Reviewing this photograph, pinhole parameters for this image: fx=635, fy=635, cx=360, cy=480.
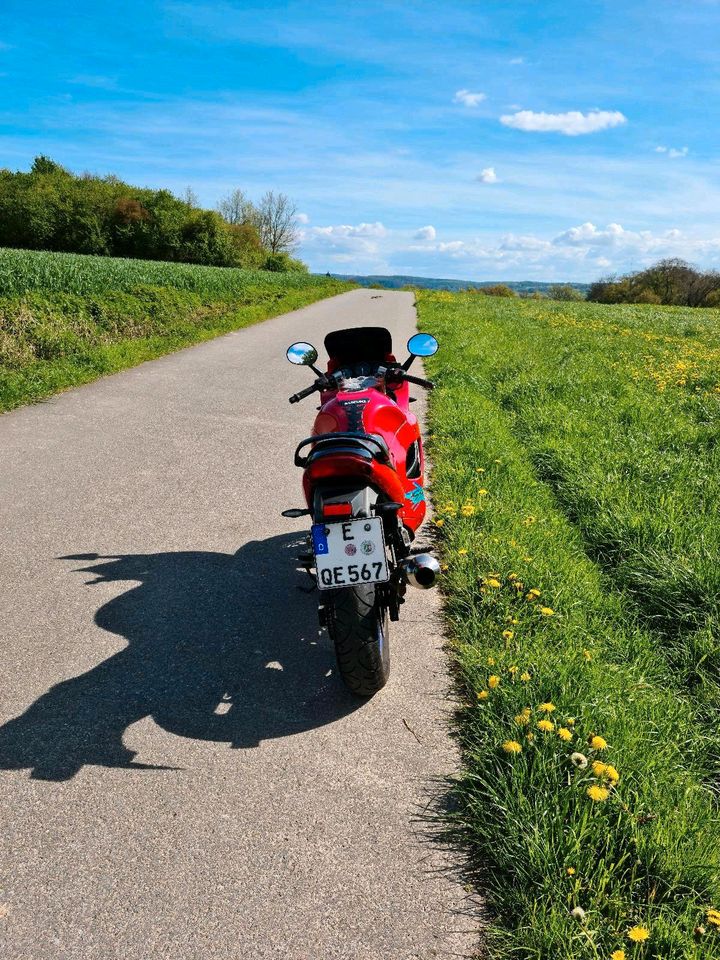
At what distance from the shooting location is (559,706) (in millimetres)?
2654

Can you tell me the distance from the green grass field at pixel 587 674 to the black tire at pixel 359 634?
1.53ft

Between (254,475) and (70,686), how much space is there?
3164 mm

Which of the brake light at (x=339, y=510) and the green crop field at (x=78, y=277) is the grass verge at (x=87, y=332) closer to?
the green crop field at (x=78, y=277)

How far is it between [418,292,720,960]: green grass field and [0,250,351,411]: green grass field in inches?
227

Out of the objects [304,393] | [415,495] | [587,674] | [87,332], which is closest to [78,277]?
[87,332]

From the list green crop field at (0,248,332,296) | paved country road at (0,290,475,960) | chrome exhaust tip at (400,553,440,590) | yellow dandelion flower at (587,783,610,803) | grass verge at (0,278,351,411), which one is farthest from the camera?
green crop field at (0,248,332,296)

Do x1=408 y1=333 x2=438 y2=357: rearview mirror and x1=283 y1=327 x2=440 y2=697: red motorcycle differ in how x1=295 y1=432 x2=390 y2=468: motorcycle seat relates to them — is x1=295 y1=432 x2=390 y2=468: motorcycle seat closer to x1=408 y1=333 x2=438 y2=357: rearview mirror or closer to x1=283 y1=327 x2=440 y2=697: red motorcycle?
x1=283 y1=327 x2=440 y2=697: red motorcycle

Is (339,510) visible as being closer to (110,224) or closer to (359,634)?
(359,634)

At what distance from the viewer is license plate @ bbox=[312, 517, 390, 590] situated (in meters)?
2.64

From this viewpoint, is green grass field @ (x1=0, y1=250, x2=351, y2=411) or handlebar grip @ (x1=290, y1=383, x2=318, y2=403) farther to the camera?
green grass field @ (x1=0, y1=250, x2=351, y2=411)

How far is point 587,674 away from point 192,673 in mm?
1880

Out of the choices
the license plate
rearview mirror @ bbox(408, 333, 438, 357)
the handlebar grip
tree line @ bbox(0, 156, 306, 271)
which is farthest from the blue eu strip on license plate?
tree line @ bbox(0, 156, 306, 271)

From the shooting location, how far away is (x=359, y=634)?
8.96 feet

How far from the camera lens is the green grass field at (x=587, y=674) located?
194 centimetres
